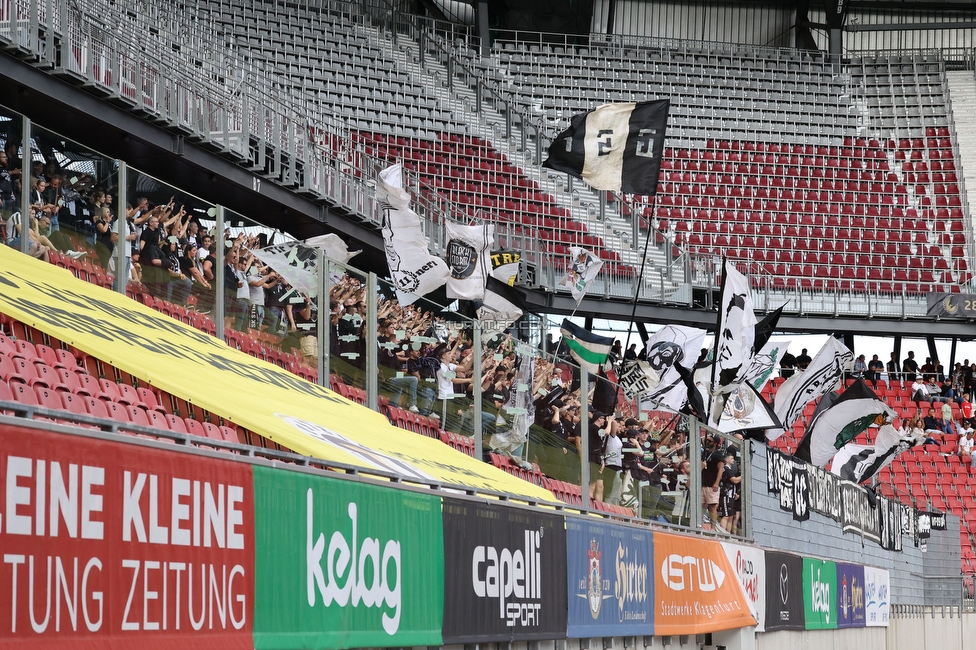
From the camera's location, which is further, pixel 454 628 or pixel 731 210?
pixel 731 210

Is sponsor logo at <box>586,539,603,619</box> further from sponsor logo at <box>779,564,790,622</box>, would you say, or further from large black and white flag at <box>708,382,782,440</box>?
large black and white flag at <box>708,382,782,440</box>

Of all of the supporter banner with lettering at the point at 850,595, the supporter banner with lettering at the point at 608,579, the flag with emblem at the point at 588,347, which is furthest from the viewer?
the supporter banner with lettering at the point at 850,595

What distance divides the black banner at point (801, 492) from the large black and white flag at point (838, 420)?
2672 millimetres

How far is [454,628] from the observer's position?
732 cm

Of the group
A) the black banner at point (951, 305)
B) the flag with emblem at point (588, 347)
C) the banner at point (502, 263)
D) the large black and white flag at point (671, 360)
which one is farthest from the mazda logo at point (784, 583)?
the black banner at point (951, 305)

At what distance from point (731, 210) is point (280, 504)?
2693 cm

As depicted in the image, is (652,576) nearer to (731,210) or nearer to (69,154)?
(69,154)

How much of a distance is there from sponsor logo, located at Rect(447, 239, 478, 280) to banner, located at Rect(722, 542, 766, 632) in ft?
15.1

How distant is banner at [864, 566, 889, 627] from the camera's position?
1803cm

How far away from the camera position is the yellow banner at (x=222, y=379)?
773 cm

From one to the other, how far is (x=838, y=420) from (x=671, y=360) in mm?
3003

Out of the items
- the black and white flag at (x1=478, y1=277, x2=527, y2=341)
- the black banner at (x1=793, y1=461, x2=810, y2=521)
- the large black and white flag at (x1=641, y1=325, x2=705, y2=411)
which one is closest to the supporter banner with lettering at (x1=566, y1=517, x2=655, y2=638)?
the black and white flag at (x1=478, y1=277, x2=527, y2=341)

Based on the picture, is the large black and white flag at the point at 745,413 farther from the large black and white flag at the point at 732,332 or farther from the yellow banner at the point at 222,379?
the yellow banner at the point at 222,379

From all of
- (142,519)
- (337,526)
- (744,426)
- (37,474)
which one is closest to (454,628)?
(337,526)
